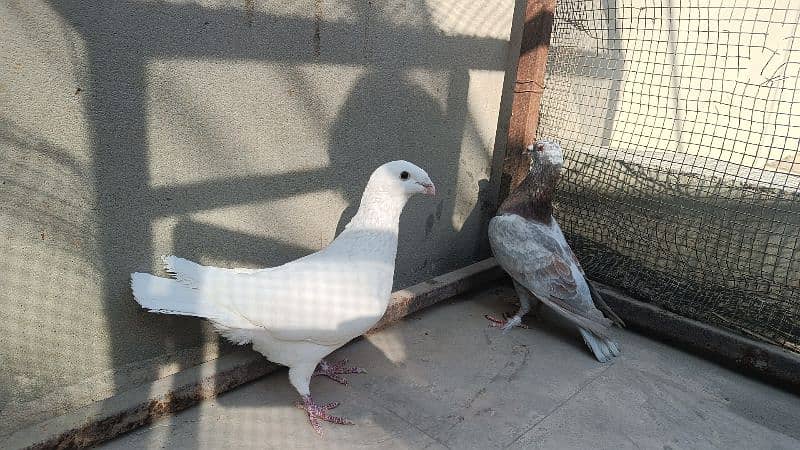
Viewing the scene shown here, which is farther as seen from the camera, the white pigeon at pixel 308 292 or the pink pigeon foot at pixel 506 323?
the pink pigeon foot at pixel 506 323

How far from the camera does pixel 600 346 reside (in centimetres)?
284

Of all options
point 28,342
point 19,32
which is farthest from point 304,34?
point 28,342

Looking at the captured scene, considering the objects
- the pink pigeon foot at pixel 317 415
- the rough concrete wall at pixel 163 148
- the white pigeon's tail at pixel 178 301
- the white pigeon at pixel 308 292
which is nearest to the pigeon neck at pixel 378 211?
the white pigeon at pixel 308 292

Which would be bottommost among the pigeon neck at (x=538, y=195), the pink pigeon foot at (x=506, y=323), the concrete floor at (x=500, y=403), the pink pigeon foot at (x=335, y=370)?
the concrete floor at (x=500, y=403)

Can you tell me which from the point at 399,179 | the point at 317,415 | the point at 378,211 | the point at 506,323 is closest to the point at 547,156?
the point at 506,323

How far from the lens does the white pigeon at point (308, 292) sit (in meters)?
1.95

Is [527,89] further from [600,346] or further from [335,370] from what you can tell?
[335,370]

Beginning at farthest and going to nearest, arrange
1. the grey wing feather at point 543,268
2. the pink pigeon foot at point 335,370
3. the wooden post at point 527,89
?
the wooden post at point 527,89, the grey wing feather at point 543,268, the pink pigeon foot at point 335,370

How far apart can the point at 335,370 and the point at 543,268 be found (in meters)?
1.31

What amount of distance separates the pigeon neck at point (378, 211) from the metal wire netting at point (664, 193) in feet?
6.09

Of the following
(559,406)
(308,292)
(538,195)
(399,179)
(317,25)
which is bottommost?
(559,406)

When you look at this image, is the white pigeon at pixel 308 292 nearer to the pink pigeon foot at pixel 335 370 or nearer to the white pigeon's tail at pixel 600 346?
the pink pigeon foot at pixel 335 370

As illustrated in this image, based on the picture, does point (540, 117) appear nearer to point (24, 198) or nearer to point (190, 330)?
point (190, 330)

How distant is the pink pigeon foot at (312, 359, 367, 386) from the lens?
2.45 m
